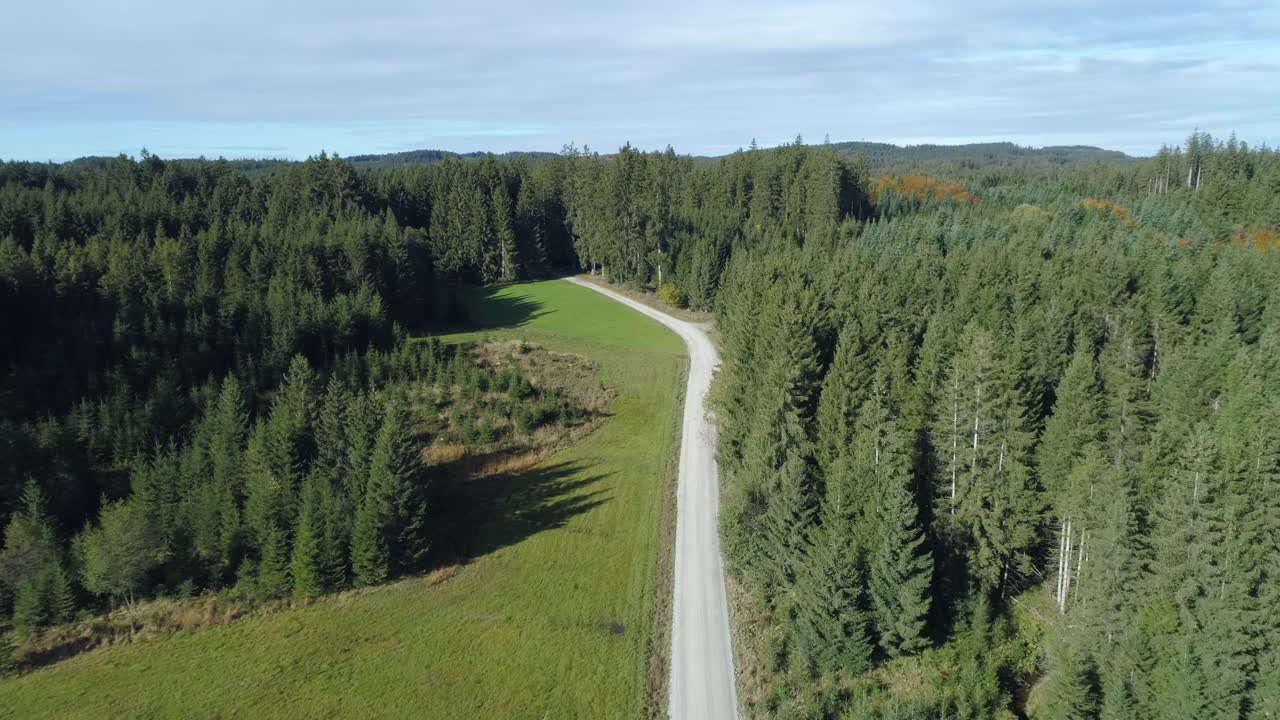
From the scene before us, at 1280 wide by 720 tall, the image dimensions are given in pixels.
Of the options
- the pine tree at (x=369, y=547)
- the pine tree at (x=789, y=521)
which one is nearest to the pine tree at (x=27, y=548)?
the pine tree at (x=369, y=547)

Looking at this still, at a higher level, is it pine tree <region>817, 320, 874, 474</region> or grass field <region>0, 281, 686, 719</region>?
pine tree <region>817, 320, 874, 474</region>

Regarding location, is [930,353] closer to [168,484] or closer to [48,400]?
[168,484]

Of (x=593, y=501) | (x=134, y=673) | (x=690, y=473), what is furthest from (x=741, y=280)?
(x=134, y=673)

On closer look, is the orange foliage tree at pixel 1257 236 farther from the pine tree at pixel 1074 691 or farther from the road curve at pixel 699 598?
the pine tree at pixel 1074 691

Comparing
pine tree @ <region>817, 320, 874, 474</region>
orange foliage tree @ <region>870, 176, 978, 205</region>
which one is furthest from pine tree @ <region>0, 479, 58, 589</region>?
orange foliage tree @ <region>870, 176, 978, 205</region>

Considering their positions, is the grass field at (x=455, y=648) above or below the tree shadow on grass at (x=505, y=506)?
below

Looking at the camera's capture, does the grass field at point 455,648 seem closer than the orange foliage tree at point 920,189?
Yes

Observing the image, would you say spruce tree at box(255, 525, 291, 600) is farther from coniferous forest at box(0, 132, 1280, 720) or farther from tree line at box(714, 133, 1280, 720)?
tree line at box(714, 133, 1280, 720)
